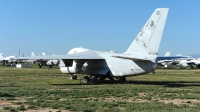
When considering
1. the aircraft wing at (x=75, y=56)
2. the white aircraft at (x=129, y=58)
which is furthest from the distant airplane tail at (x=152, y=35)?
the aircraft wing at (x=75, y=56)

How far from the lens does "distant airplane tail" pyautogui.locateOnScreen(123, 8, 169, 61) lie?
28.3 m

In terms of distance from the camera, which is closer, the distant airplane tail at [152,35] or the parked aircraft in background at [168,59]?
the distant airplane tail at [152,35]

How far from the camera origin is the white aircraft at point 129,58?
28.4m

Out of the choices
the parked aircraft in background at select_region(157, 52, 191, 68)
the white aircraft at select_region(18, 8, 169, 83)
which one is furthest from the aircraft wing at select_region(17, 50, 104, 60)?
the parked aircraft in background at select_region(157, 52, 191, 68)

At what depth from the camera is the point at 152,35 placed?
28.6 m

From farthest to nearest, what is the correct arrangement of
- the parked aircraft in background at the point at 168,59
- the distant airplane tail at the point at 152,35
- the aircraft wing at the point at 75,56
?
the parked aircraft in background at the point at 168,59, the aircraft wing at the point at 75,56, the distant airplane tail at the point at 152,35

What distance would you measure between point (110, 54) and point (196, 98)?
48.1 feet

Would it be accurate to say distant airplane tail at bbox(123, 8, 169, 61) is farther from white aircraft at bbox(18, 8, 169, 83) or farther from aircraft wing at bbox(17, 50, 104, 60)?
aircraft wing at bbox(17, 50, 104, 60)

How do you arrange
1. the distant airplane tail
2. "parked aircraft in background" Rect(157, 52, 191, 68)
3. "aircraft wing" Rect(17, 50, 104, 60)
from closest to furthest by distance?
the distant airplane tail < "aircraft wing" Rect(17, 50, 104, 60) < "parked aircraft in background" Rect(157, 52, 191, 68)

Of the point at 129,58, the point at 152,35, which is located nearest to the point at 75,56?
the point at 129,58

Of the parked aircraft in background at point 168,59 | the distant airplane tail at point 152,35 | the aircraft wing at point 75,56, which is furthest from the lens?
the parked aircraft in background at point 168,59

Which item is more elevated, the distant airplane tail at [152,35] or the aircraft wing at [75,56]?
the distant airplane tail at [152,35]

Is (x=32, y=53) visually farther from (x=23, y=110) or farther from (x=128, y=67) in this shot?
(x=23, y=110)

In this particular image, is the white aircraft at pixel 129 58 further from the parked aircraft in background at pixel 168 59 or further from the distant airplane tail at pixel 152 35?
the parked aircraft in background at pixel 168 59
